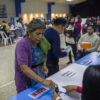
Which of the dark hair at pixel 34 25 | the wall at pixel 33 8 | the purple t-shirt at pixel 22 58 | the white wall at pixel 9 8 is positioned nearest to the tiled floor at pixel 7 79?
the purple t-shirt at pixel 22 58

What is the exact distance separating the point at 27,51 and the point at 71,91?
60 centimetres

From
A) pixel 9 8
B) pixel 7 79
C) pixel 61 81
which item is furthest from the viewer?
pixel 9 8

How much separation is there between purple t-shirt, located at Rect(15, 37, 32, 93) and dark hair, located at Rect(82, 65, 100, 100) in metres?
0.76

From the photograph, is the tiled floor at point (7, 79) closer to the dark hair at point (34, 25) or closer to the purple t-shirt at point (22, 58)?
the purple t-shirt at point (22, 58)

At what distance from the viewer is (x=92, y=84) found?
68 cm

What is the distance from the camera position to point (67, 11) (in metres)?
21.3

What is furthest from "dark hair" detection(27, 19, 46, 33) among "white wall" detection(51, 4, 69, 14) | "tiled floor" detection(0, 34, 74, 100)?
"white wall" detection(51, 4, 69, 14)

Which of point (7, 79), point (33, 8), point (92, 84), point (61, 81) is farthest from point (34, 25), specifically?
point (33, 8)

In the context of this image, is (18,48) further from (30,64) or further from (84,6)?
(84,6)

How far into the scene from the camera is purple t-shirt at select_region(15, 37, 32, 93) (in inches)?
52.0

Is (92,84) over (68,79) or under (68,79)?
over

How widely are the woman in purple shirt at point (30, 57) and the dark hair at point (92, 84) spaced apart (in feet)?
2.19

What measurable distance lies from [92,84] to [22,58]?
0.81 m

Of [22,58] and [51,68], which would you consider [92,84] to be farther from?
[51,68]
